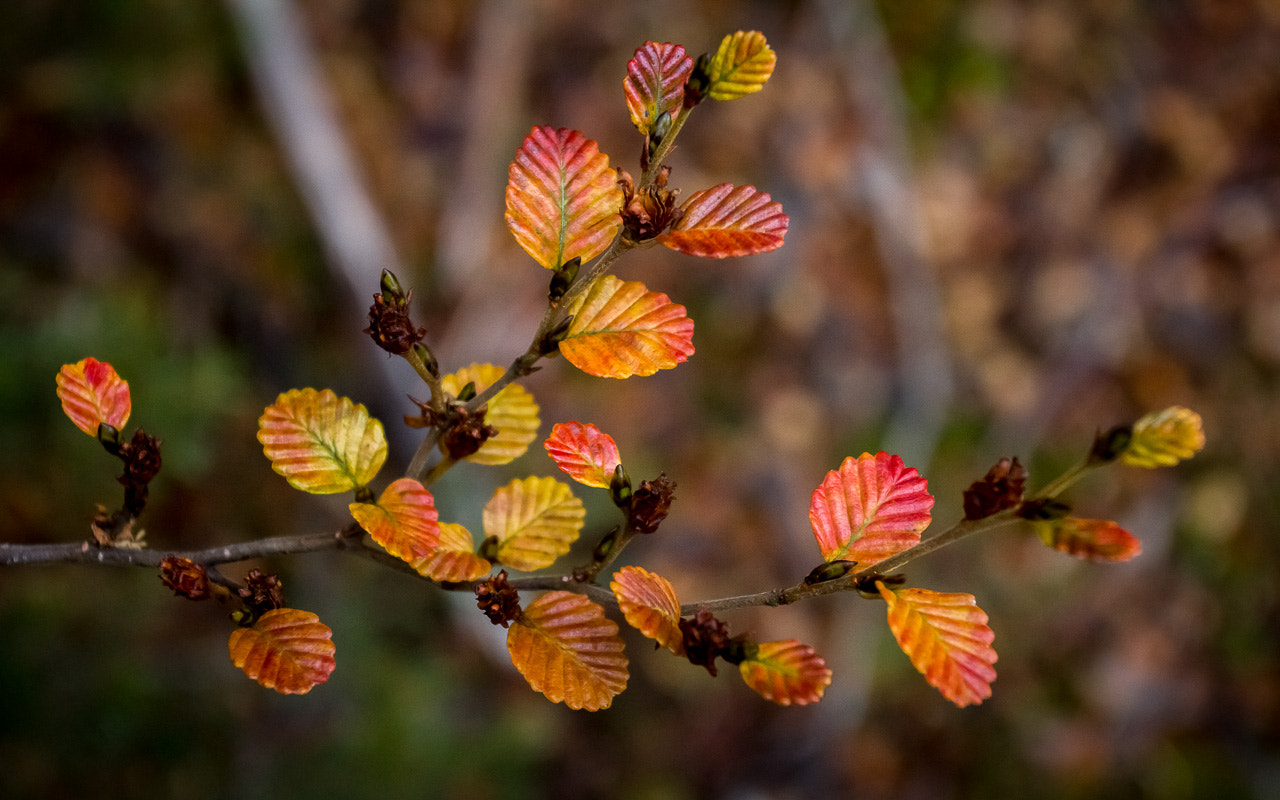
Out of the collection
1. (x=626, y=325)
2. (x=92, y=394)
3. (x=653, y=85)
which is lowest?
(x=92, y=394)

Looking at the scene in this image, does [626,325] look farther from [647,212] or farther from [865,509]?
[865,509]

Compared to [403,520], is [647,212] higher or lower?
higher

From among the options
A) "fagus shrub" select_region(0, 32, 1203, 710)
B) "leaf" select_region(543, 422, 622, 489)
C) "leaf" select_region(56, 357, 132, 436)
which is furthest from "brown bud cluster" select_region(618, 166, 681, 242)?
"leaf" select_region(56, 357, 132, 436)

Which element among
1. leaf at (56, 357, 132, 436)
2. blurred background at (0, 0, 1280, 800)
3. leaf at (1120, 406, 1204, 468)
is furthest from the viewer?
blurred background at (0, 0, 1280, 800)

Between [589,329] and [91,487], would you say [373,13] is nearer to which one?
[91,487]

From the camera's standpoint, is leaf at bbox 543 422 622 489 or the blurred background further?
the blurred background

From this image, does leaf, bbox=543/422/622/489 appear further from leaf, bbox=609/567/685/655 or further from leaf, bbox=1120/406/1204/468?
leaf, bbox=1120/406/1204/468

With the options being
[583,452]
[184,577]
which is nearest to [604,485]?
[583,452]

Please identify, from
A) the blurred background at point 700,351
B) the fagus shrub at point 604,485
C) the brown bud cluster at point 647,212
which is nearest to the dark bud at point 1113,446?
the fagus shrub at point 604,485
